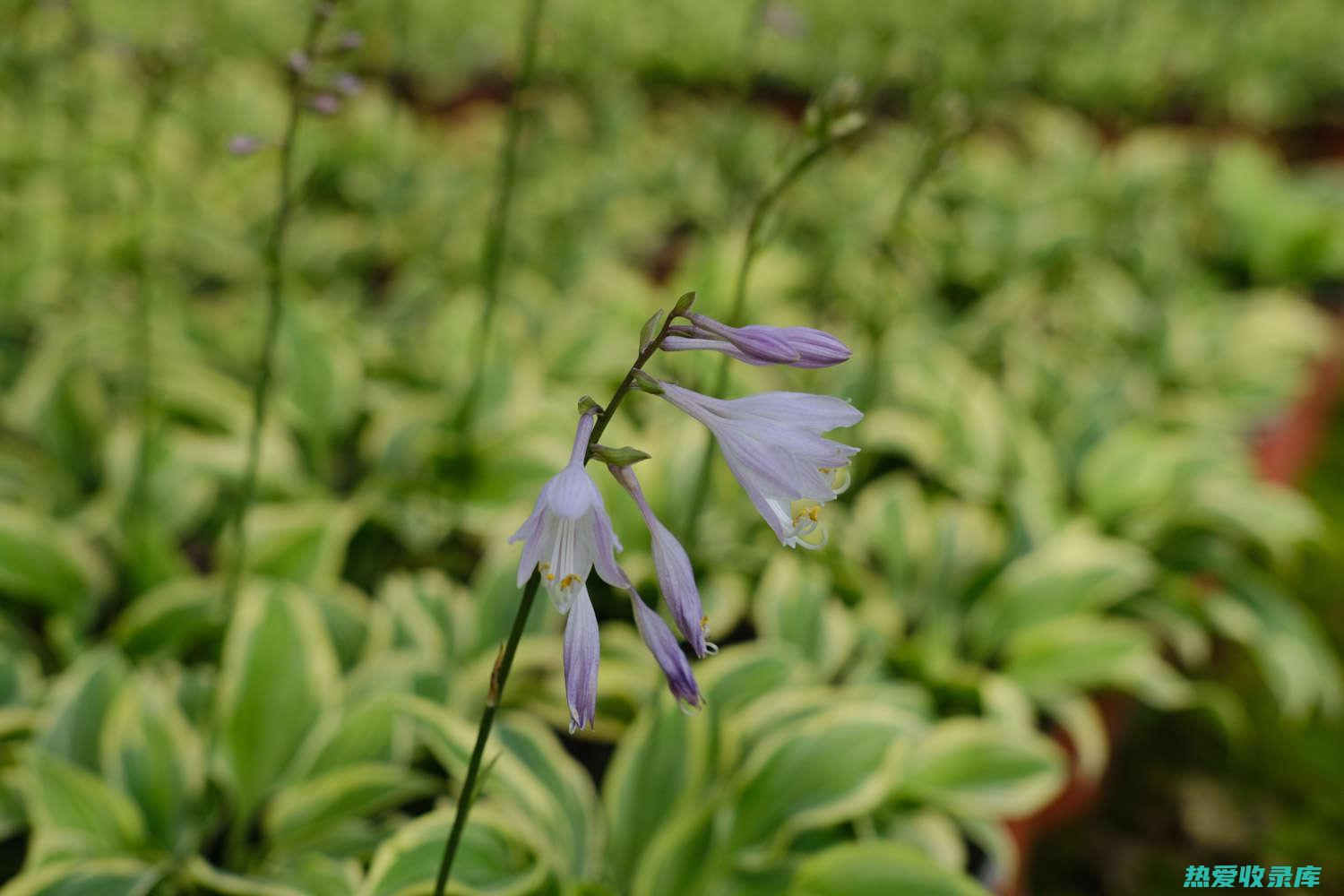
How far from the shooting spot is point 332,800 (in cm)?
164

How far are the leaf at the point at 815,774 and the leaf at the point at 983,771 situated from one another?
14 centimetres

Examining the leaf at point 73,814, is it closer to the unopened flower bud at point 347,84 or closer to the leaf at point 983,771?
the unopened flower bud at point 347,84

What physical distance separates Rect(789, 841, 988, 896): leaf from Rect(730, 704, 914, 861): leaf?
9 cm

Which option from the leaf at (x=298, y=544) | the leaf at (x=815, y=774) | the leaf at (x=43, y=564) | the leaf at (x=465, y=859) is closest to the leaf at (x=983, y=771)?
the leaf at (x=815, y=774)

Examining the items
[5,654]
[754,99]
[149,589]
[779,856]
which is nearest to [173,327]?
[149,589]

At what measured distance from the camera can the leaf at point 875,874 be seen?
1574 millimetres

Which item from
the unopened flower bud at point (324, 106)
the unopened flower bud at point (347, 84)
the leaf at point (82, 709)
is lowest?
the leaf at point (82, 709)

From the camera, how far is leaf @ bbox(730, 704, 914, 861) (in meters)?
A: 1.73

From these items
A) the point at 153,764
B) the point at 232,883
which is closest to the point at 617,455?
the point at 232,883

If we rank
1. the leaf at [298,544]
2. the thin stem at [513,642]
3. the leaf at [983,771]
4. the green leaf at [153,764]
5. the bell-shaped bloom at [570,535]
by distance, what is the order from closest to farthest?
the bell-shaped bloom at [570,535], the thin stem at [513,642], the green leaf at [153,764], the leaf at [983,771], the leaf at [298,544]

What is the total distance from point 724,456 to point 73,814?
128 centimetres

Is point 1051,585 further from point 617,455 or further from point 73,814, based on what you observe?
point 73,814

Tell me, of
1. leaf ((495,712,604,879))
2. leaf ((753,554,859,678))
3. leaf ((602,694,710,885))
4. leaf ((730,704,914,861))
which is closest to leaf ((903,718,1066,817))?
leaf ((730,704,914,861))

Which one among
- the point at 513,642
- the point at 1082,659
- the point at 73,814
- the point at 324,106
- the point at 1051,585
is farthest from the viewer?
the point at 1051,585
